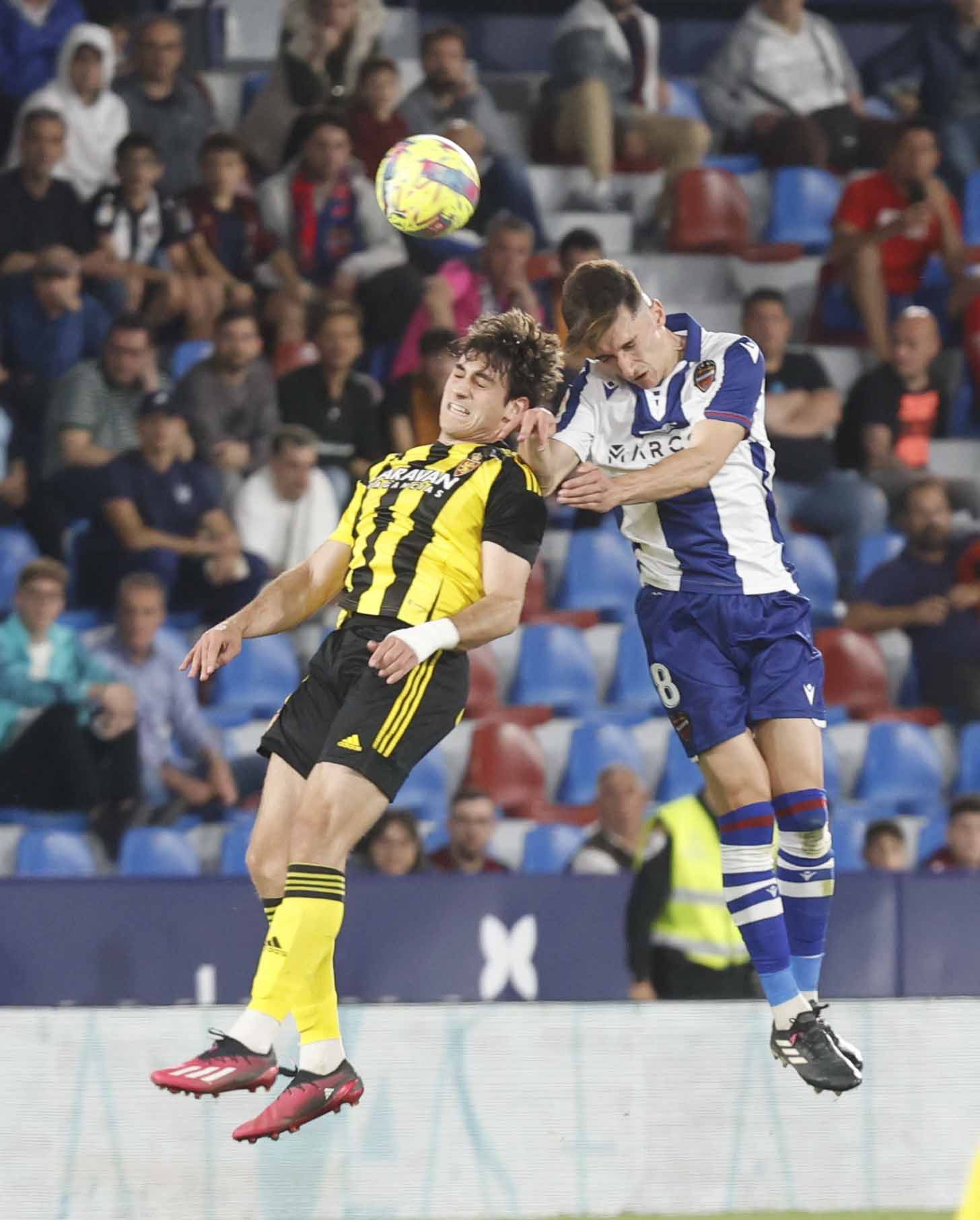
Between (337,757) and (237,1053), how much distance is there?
811 mm

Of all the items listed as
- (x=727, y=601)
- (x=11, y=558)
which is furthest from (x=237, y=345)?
(x=727, y=601)

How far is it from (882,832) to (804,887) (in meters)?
3.13

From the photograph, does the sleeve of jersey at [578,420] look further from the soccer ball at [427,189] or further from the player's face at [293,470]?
the player's face at [293,470]

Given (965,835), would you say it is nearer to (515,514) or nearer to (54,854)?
(54,854)

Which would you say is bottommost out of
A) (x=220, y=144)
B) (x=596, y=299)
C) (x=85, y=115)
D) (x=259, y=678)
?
(x=259, y=678)

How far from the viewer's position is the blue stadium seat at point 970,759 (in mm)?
10383

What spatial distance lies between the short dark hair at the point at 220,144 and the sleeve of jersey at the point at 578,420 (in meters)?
4.92

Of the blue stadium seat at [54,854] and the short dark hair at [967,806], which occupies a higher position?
the short dark hair at [967,806]

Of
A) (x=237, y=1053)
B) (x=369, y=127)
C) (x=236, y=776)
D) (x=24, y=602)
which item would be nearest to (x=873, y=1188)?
(x=237, y=1053)

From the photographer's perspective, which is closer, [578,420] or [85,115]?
[578,420]

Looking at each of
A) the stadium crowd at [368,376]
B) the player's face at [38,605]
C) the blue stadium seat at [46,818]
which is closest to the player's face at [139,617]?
the stadium crowd at [368,376]

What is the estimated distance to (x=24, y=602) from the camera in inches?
368

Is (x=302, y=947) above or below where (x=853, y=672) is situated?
below

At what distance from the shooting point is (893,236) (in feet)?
38.8
